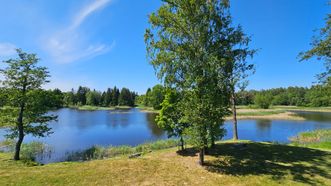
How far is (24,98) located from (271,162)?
14.3m

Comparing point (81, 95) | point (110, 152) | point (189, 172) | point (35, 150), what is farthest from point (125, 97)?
point (189, 172)

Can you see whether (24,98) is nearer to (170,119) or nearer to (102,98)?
(170,119)

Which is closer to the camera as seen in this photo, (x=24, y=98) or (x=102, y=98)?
(x=24, y=98)

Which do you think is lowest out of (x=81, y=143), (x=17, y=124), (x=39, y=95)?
(x=81, y=143)

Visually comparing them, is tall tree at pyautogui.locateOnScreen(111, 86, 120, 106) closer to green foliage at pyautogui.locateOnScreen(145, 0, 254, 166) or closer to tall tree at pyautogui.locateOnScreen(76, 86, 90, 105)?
tall tree at pyautogui.locateOnScreen(76, 86, 90, 105)

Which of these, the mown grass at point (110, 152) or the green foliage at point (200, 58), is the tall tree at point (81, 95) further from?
the green foliage at point (200, 58)

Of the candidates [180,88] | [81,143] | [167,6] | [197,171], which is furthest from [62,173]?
[81,143]

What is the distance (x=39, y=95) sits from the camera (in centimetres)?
1378

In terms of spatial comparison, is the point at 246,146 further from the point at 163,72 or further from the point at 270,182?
the point at 163,72

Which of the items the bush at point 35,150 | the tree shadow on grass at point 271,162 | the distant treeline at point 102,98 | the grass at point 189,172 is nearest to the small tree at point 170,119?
the grass at point 189,172

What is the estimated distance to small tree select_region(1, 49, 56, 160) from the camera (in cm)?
1327

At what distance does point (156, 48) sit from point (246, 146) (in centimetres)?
871

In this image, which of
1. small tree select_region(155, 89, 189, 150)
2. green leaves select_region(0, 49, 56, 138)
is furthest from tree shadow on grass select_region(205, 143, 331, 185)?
green leaves select_region(0, 49, 56, 138)

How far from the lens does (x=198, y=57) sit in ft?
32.0
